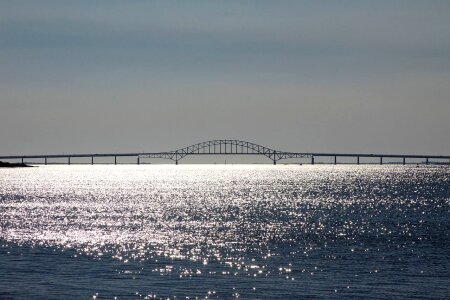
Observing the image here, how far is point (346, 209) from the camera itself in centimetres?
10038

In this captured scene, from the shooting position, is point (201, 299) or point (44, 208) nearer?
point (201, 299)

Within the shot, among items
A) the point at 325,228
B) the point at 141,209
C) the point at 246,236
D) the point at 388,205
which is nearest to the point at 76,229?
the point at 246,236

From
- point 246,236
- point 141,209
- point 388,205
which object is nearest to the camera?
point 246,236

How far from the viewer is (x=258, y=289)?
40.1m

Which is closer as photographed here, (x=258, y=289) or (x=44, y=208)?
(x=258, y=289)

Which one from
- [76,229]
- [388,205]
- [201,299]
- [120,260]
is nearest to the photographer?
[201,299]

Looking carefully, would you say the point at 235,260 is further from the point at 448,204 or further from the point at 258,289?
the point at 448,204

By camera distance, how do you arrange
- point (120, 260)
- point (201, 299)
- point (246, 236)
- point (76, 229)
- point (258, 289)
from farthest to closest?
point (76, 229) → point (246, 236) → point (120, 260) → point (258, 289) → point (201, 299)

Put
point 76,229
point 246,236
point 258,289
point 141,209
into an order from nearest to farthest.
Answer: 1. point 258,289
2. point 246,236
3. point 76,229
4. point 141,209

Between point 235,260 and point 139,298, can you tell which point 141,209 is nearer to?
point 235,260

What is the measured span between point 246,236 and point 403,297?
2657 cm

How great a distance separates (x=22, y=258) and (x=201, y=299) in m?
16.0

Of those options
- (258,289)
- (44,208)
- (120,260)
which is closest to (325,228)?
(120,260)

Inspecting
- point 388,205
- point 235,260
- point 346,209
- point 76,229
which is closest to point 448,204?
point 388,205
